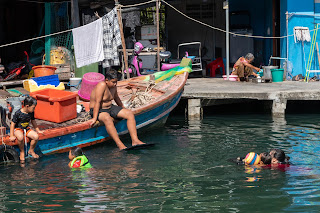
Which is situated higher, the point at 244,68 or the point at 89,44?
the point at 89,44

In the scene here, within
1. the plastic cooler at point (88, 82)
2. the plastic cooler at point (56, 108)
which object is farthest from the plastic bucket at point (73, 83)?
the plastic cooler at point (56, 108)

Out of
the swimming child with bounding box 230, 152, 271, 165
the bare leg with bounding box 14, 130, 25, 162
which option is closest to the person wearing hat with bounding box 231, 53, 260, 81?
the swimming child with bounding box 230, 152, 271, 165

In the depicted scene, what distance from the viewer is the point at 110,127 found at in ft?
33.1

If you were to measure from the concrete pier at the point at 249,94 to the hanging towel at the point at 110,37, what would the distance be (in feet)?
7.01

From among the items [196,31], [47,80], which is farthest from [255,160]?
[196,31]

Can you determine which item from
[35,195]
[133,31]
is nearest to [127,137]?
[35,195]

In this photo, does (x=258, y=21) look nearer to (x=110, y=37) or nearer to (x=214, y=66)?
(x=214, y=66)

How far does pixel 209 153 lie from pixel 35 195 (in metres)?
3.54

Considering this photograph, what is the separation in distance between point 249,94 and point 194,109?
55.9 inches

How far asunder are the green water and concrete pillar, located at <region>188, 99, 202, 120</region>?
2.27 m

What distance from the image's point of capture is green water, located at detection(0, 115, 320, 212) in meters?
7.04

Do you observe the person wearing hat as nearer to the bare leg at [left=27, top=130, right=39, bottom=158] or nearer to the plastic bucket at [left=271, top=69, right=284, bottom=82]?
the plastic bucket at [left=271, top=69, right=284, bottom=82]

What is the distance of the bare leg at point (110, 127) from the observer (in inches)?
396

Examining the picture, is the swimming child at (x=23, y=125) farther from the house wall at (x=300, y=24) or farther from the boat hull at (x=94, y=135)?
the house wall at (x=300, y=24)
